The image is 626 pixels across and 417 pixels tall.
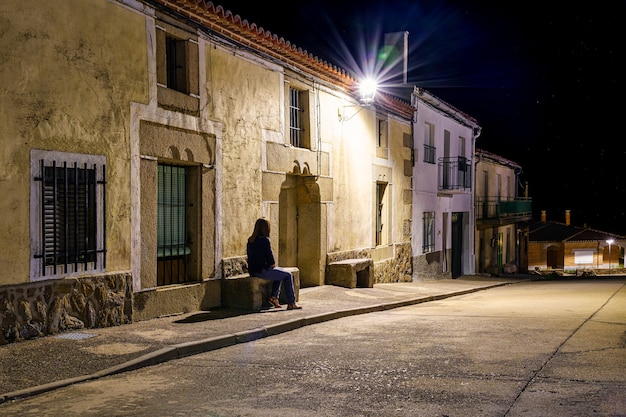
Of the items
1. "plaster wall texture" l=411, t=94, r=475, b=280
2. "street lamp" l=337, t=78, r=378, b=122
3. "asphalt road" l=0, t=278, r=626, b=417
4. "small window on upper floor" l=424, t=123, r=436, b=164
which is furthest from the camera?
"small window on upper floor" l=424, t=123, r=436, b=164

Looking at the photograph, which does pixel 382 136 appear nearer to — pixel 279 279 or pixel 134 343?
pixel 279 279

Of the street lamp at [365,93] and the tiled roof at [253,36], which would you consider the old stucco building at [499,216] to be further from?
the tiled roof at [253,36]

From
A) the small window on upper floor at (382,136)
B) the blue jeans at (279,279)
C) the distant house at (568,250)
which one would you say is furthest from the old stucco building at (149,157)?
the distant house at (568,250)

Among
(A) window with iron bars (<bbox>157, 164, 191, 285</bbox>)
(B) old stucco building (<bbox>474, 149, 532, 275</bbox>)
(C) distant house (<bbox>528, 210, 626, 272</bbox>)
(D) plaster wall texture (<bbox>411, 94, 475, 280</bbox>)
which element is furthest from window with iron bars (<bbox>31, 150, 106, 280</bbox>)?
(C) distant house (<bbox>528, 210, 626, 272</bbox>)

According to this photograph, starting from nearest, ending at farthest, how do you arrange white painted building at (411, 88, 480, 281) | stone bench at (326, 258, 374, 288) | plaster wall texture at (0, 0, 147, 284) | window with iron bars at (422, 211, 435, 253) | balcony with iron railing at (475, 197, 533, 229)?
plaster wall texture at (0, 0, 147, 284) → stone bench at (326, 258, 374, 288) → white painted building at (411, 88, 480, 281) → window with iron bars at (422, 211, 435, 253) → balcony with iron railing at (475, 197, 533, 229)

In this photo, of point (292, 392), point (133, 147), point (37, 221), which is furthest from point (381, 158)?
point (292, 392)

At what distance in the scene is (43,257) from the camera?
836 centimetres

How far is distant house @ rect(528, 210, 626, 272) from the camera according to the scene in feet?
171

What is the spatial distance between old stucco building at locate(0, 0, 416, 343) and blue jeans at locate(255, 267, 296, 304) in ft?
2.70

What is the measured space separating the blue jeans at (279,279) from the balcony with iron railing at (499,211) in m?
21.1

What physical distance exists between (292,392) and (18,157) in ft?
14.0

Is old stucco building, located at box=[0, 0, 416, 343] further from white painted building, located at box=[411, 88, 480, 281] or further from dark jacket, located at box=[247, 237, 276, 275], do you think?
white painted building, located at box=[411, 88, 480, 281]

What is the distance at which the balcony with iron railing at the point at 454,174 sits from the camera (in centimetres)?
2539

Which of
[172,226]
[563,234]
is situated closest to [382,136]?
[172,226]
